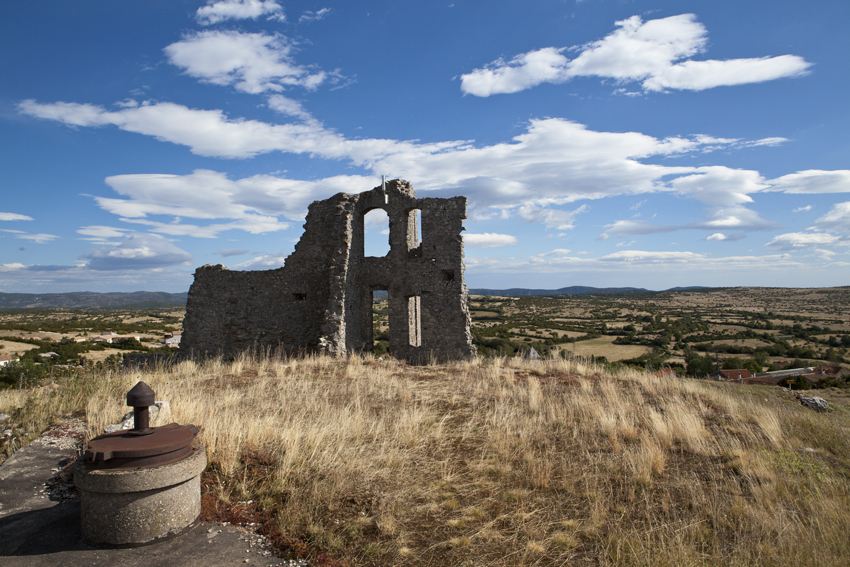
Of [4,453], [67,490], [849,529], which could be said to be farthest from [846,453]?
[4,453]

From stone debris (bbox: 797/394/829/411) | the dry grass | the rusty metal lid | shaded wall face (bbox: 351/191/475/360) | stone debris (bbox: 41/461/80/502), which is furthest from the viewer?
shaded wall face (bbox: 351/191/475/360)

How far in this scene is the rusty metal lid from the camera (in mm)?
3355

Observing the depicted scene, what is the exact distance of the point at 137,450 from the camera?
133 inches

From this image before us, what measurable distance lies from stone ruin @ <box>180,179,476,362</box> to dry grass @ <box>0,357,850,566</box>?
249 inches

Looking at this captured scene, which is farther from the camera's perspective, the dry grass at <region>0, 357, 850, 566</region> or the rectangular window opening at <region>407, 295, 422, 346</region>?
the rectangular window opening at <region>407, 295, 422, 346</region>

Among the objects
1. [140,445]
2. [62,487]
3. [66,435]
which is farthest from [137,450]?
[66,435]

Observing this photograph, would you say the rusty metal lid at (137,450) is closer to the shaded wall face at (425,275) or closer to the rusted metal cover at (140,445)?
the rusted metal cover at (140,445)

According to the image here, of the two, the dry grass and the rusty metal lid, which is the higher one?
the rusty metal lid

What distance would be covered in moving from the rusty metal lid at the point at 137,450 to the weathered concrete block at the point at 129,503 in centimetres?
7

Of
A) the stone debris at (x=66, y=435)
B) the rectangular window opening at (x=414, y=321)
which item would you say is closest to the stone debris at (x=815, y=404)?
the rectangular window opening at (x=414, y=321)

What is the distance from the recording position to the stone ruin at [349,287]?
1504cm

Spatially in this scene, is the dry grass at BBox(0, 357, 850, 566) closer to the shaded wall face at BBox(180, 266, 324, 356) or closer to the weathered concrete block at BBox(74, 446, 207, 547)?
the weathered concrete block at BBox(74, 446, 207, 547)

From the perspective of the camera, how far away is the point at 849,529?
12.8 feet

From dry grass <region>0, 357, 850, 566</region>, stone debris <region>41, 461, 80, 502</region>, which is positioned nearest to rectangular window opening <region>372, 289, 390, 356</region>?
dry grass <region>0, 357, 850, 566</region>
